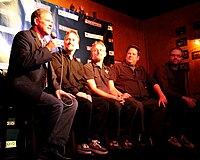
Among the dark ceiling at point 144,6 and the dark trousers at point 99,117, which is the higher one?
the dark ceiling at point 144,6

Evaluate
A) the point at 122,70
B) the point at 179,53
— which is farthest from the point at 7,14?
the point at 179,53

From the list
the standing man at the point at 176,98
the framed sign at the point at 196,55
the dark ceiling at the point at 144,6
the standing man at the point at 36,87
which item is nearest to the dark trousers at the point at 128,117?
the standing man at the point at 176,98

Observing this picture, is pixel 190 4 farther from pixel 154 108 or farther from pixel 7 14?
pixel 7 14

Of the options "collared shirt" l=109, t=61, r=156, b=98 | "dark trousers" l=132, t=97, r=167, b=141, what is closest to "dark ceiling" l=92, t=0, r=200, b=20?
"collared shirt" l=109, t=61, r=156, b=98

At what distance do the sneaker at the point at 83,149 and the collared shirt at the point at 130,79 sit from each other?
1051 mm

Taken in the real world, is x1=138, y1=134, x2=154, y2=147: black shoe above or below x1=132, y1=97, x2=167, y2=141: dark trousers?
below

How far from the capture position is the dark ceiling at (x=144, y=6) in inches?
186

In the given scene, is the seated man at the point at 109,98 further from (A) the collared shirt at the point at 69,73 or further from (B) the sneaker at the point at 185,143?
(B) the sneaker at the point at 185,143

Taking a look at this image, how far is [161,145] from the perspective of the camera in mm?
3080

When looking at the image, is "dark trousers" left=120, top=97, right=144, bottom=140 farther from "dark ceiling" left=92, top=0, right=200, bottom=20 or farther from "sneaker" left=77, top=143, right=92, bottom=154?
"dark ceiling" left=92, top=0, right=200, bottom=20

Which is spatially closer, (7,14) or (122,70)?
(7,14)

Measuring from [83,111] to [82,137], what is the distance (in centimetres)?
23

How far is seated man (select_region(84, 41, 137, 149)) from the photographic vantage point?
2621mm

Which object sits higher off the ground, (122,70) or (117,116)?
(122,70)
